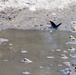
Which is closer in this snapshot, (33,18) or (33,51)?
(33,51)

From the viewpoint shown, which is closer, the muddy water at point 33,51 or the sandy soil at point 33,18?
the muddy water at point 33,51

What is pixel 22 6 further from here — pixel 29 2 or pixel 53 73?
pixel 53 73

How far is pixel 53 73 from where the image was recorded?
314 inches

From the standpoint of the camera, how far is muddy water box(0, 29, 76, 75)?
823 centimetres

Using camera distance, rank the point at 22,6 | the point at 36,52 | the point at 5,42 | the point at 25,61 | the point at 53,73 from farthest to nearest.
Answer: the point at 22,6, the point at 5,42, the point at 36,52, the point at 25,61, the point at 53,73

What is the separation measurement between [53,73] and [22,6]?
6.17 metres

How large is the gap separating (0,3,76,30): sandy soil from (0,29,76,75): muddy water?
0.70 m

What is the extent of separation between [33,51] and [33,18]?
3777 millimetres

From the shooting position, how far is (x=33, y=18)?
43.6ft

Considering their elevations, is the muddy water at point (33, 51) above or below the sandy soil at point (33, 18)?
below

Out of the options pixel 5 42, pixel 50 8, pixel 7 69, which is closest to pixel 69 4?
pixel 50 8

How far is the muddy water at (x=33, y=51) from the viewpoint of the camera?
823 centimetres

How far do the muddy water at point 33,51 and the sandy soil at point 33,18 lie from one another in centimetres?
70

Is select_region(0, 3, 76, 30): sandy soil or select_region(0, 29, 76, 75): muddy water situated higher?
select_region(0, 3, 76, 30): sandy soil
